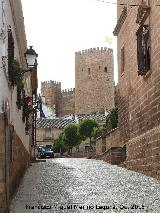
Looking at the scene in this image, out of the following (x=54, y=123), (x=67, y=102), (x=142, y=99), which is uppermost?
(x=67, y=102)

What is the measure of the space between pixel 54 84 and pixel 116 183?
76.3 m

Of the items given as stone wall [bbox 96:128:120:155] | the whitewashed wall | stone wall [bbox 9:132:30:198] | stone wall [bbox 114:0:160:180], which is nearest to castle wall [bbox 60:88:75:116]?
stone wall [bbox 96:128:120:155]

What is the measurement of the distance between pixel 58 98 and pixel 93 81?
14.4 metres

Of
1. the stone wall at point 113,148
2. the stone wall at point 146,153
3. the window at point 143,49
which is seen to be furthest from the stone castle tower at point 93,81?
the window at point 143,49

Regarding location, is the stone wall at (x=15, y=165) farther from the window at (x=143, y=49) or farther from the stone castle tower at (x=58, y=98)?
the stone castle tower at (x=58, y=98)

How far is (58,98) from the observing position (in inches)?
3425

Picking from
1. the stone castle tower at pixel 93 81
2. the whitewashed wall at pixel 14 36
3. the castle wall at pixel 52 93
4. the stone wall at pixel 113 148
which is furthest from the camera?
the castle wall at pixel 52 93

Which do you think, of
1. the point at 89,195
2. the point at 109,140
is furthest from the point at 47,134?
the point at 89,195

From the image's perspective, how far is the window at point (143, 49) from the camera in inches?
559

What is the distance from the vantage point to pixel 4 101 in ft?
29.2

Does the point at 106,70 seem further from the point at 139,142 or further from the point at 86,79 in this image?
the point at 139,142

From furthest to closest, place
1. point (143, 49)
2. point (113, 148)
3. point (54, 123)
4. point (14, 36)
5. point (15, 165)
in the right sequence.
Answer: point (54, 123), point (113, 148), point (143, 49), point (14, 36), point (15, 165)

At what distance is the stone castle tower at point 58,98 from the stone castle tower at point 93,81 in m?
10.3

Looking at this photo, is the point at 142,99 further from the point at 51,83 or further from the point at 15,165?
the point at 51,83
